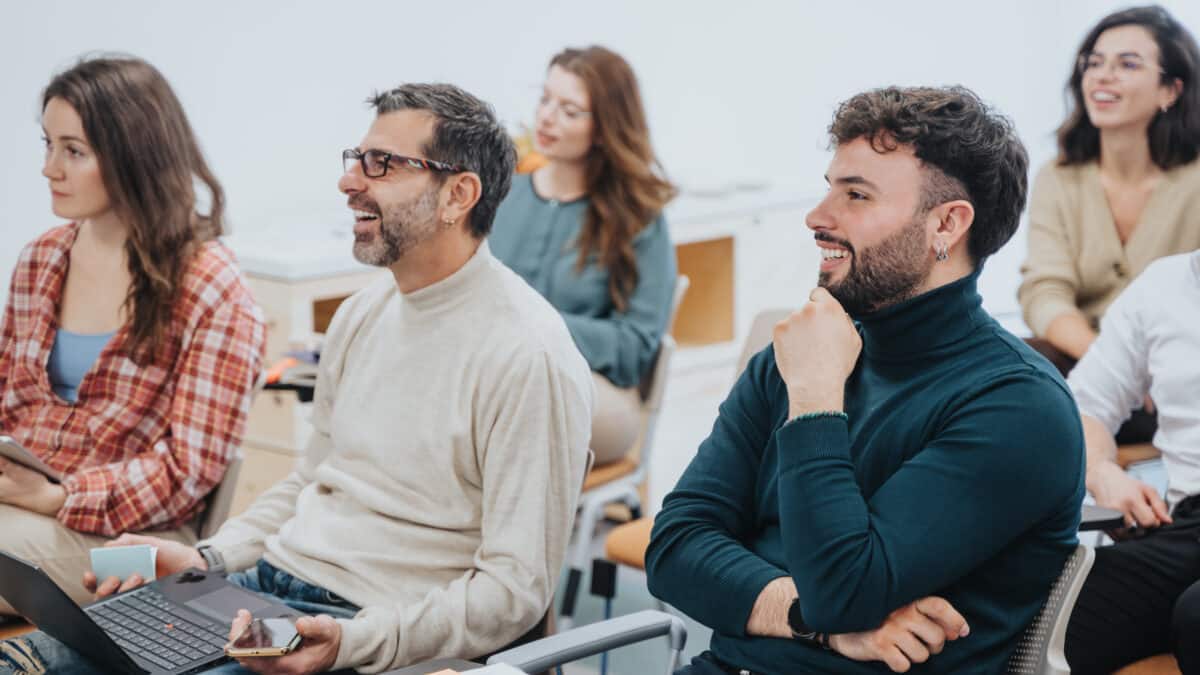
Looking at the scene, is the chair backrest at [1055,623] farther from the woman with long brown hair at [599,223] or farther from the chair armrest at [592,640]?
the woman with long brown hair at [599,223]

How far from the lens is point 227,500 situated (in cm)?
226

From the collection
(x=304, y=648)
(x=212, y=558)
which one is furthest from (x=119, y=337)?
(x=304, y=648)

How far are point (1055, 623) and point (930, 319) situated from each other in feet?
1.18

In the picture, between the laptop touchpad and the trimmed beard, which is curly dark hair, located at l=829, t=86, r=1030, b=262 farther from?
the laptop touchpad

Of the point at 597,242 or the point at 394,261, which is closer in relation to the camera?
the point at 394,261

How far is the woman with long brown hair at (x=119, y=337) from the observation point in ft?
7.09

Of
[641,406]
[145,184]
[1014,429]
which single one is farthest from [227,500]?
[1014,429]

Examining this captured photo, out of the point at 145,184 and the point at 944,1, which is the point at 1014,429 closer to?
the point at 145,184

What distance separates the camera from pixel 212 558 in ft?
6.51

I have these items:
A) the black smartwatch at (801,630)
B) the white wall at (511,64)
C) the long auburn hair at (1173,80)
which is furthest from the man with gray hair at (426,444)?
the long auburn hair at (1173,80)

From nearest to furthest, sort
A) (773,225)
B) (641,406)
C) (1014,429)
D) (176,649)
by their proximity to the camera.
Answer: (1014,429) < (176,649) < (641,406) < (773,225)

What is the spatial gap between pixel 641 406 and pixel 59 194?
133cm

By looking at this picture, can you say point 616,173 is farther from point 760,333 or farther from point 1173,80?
point 1173,80

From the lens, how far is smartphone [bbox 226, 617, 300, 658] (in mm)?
1561
